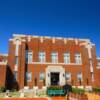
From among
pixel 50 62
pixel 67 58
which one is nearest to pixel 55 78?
pixel 50 62

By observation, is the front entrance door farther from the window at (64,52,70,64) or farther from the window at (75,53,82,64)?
the window at (75,53,82,64)

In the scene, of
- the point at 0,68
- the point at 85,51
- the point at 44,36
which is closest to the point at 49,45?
the point at 44,36

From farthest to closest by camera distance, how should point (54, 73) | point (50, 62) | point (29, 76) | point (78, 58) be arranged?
point (78, 58)
point (54, 73)
point (50, 62)
point (29, 76)

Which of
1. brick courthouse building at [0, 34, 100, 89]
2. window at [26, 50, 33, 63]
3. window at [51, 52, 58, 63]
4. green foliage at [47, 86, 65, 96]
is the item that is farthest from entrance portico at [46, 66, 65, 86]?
green foliage at [47, 86, 65, 96]

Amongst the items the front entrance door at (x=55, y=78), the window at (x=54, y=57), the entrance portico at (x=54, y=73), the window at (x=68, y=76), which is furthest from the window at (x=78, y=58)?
the front entrance door at (x=55, y=78)

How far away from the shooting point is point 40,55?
124 ft

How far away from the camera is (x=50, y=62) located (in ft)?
124

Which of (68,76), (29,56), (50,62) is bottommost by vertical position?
(68,76)

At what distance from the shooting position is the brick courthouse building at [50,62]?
117ft

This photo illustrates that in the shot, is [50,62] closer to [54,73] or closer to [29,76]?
[54,73]

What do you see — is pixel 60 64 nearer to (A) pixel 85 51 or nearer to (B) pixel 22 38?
(A) pixel 85 51

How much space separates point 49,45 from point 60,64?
444 cm

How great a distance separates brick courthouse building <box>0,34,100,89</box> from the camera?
117 ft

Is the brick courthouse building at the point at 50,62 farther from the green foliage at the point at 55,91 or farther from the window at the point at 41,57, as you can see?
the green foliage at the point at 55,91
